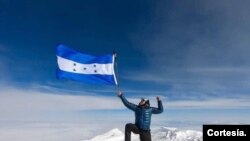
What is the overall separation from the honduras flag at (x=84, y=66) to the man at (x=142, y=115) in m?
Answer: 4.83

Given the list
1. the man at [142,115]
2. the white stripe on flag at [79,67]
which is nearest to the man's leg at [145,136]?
the man at [142,115]

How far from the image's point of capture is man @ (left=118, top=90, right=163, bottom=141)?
22406mm

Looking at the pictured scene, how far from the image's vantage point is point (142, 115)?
22.4 metres

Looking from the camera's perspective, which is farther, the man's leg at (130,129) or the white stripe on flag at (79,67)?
the white stripe on flag at (79,67)

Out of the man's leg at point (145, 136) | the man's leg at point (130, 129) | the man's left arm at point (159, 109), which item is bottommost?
the man's leg at point (145, 136)

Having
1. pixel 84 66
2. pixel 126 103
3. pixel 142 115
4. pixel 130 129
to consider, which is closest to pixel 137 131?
pixel 130 129

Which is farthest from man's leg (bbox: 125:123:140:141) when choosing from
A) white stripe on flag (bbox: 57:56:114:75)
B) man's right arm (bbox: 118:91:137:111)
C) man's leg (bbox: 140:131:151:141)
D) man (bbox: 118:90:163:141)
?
white stripe on flag (bbox: 57:56:114:75)

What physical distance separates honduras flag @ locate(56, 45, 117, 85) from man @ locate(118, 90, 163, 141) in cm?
483

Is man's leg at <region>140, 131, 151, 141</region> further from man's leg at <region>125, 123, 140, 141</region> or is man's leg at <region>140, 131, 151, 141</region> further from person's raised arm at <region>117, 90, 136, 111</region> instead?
person's raised arm at <region>117, 90, 136, 111</region>

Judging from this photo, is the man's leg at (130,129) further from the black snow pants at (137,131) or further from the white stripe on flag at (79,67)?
the white stripe on flag at (79,67)

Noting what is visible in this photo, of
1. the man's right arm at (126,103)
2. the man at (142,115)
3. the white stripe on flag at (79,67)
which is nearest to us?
the man at (142,115)

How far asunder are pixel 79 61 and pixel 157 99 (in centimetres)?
808

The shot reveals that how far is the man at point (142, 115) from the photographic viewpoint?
22.4 meters

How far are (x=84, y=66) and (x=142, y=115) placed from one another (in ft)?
24.9
